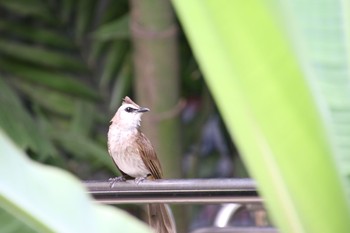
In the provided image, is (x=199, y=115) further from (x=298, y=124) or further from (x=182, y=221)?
(x=298, y=124)

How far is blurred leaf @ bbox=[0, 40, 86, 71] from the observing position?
3.33 meters

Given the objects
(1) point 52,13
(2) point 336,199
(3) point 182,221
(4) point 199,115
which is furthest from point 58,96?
(2) point 336,199

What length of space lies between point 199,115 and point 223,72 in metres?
2.99

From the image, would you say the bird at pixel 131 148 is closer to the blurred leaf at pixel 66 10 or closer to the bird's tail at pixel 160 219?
the bird's tail at pixel 160 219

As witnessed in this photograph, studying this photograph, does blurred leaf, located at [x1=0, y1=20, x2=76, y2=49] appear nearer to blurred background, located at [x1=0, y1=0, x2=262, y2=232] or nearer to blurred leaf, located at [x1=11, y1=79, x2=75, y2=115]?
blurred background, located at [x1=0, y1=0, x2=262, y2=232]

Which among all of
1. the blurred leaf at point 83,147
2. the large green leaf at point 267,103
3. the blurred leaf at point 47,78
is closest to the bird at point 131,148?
the blurred leaf at point 83,147

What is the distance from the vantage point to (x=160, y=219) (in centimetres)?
188

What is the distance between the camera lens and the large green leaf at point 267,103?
0.54 meters

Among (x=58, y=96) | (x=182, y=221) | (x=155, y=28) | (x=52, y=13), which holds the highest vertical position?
(x=52, y=13)

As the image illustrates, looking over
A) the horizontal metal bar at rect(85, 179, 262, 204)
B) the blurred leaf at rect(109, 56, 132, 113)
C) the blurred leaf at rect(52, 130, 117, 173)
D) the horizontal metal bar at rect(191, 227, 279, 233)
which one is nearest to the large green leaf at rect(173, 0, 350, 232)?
the horizontal metal bar at rect(85, 179, 262, 204)

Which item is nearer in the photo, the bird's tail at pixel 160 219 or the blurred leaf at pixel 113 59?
the bird's tail at pixel 160 219

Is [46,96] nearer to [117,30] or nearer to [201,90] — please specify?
[117,30]

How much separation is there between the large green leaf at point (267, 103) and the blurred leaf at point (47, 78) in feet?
9.45

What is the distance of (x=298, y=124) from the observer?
557 mm
